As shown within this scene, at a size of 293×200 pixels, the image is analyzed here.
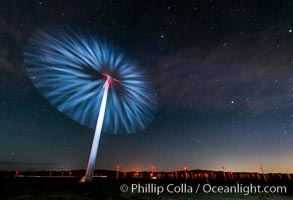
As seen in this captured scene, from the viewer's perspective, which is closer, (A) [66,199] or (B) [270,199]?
(A) [66,199]

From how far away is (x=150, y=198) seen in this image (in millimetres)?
17453

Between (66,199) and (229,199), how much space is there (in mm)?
14255

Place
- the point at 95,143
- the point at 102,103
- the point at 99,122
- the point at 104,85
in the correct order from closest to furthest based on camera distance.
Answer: the point at 95,143, the point at 99,122, the point at 102,103, the point at 104,85

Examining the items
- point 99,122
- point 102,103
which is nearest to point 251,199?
point 99,122

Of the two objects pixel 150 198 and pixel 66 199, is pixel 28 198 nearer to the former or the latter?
pixel 66 199

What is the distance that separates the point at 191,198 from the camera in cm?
1888

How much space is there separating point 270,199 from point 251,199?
1863 mm

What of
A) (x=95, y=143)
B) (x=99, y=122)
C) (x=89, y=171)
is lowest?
(x=89, y=171)

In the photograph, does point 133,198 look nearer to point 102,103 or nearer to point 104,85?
point 102,103

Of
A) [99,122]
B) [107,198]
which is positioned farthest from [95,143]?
[107,198]

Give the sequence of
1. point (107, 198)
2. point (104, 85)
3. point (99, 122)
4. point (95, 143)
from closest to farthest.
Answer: point (107, 198), point (95, 143), point (99, 122), point (104, 85)

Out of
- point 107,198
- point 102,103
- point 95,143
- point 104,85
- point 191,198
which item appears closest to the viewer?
point 107,198

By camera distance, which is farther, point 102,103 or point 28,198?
point 102,103

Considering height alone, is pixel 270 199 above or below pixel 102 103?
below
